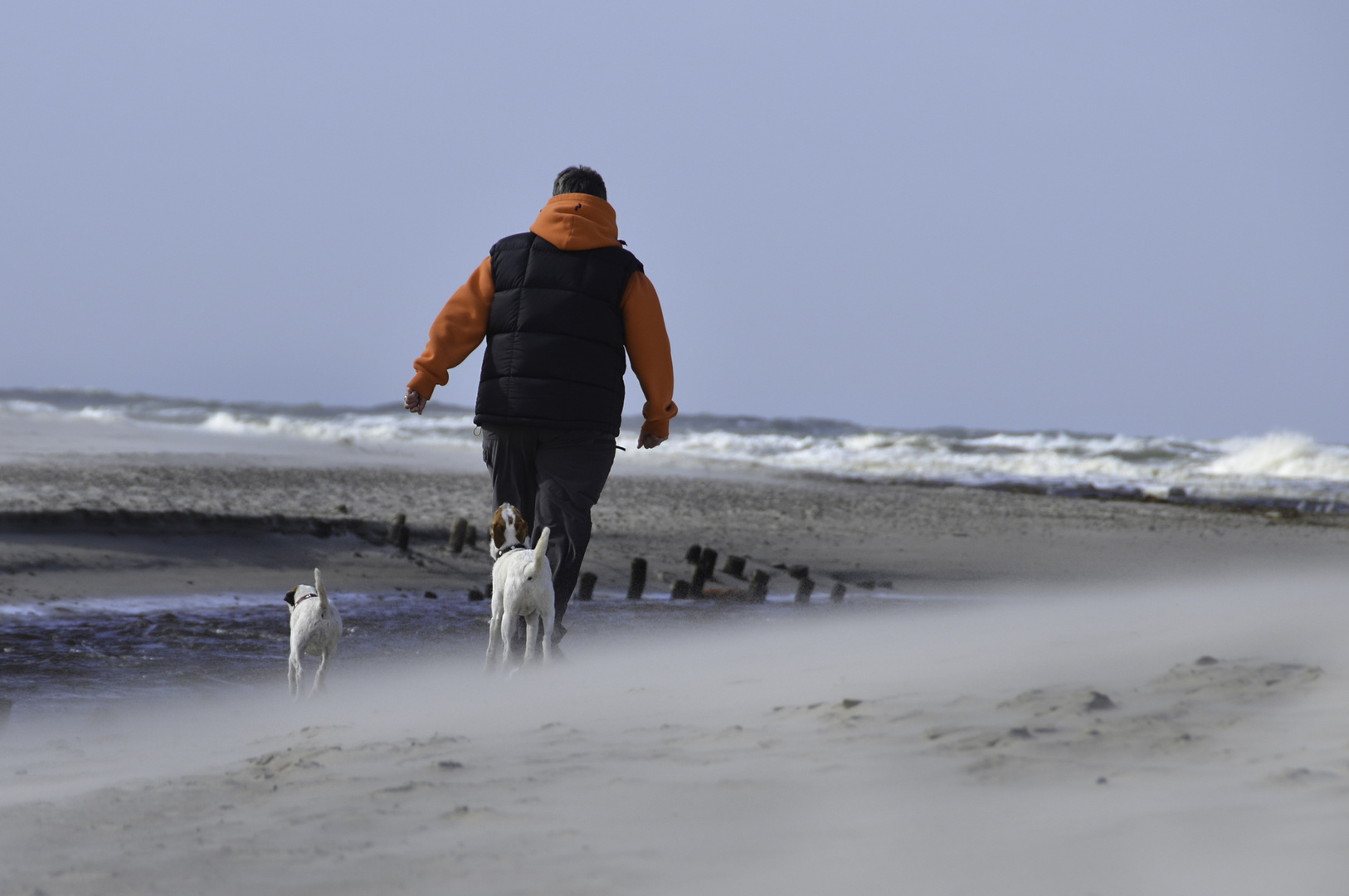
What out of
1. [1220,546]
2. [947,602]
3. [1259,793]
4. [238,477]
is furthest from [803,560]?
[238,477]

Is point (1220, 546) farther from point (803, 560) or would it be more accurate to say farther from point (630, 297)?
point (630, 297)

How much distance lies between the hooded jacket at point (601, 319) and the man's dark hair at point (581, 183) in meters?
0.07

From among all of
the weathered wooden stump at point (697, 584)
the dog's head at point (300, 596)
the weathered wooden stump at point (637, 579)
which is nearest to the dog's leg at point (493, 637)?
the dog's head at point (300, 596)

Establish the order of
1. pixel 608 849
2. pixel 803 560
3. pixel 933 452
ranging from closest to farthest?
pixel 608 849, pixel 803 560, pixel 933 452

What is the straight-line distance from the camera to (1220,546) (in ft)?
41.5

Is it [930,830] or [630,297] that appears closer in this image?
[930,830]

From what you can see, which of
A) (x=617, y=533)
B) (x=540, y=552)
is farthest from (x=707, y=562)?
(x=540, y=552)

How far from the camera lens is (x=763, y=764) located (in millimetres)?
2951

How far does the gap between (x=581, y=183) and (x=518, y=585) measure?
1.77m

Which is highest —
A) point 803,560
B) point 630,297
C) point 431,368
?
point 630,297

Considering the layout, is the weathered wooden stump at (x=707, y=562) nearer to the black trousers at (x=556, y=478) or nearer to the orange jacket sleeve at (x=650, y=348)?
the black trousers at (x=556, y=478)

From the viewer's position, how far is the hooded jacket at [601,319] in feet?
15.6

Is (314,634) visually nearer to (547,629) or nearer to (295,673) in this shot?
(295,673)

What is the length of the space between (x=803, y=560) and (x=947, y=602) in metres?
2.87
